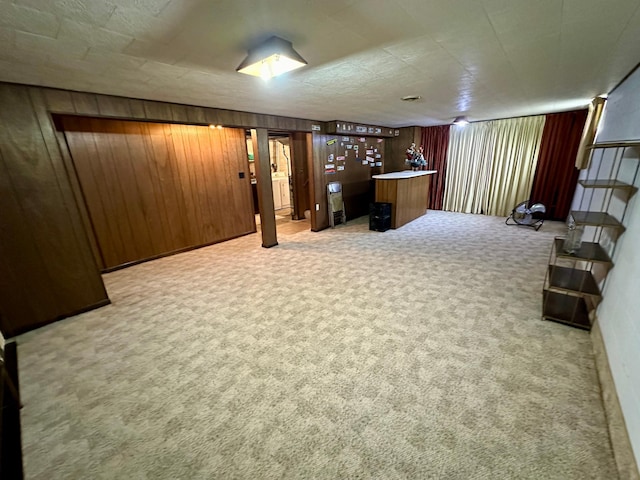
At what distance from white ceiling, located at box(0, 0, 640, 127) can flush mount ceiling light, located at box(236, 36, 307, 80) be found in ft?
0.19

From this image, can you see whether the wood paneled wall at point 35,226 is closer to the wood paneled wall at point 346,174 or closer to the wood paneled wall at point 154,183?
the wood paneled wall at point 154,183

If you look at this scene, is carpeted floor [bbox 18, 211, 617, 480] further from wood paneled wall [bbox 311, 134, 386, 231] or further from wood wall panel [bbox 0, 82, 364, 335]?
wood paneled wall [bbox 311, 134, 386, 231]

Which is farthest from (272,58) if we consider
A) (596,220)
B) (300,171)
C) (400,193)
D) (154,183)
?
(300,171)

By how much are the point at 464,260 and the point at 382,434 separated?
297 cm

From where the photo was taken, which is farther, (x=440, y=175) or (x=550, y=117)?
(x=440, y=175)

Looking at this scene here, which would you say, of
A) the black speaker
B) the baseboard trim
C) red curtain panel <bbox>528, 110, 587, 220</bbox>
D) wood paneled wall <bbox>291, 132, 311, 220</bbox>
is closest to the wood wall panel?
wood paneled wall <bbox>291, 132, 311, 220</bbox>

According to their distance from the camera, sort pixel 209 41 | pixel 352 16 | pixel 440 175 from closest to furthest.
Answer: pixel 352 16, pixel 209 41, pixel 440 175

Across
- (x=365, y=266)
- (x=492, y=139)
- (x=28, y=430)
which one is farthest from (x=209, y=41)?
(x=492, y=139)

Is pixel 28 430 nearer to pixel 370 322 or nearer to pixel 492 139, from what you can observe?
pixel 370 322

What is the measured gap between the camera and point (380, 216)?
5.21 m

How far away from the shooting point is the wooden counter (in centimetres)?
524

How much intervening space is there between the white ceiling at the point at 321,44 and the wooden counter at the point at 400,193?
8.10ft

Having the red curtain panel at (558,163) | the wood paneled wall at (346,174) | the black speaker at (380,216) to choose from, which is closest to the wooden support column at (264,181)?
the wood paneled wall at (346,174)

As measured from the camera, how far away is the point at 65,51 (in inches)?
62.4
